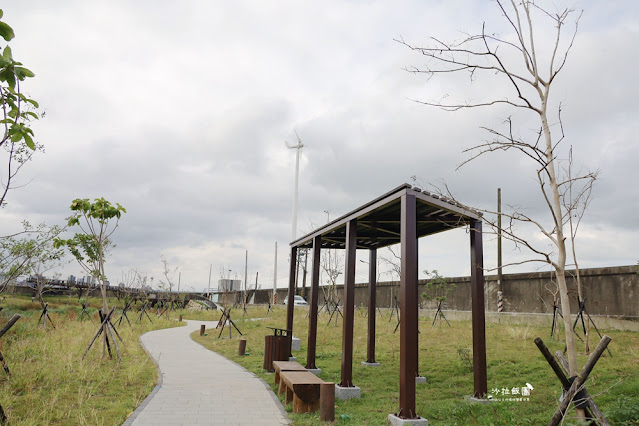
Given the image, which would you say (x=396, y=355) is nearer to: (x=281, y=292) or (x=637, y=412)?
(x=637, y=412)

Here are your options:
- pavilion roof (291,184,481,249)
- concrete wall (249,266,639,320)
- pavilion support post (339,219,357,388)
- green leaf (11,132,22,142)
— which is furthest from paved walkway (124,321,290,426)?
concrete wall (249,266,639,320)

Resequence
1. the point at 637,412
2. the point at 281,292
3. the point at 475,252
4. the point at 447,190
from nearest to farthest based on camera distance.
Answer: the point at 637,412
the point at 447,190
the point at 475,252
the point at 281,292

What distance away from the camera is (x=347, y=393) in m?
7.88

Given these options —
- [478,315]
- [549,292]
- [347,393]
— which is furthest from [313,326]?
[549,292]

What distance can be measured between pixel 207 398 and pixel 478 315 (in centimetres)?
487

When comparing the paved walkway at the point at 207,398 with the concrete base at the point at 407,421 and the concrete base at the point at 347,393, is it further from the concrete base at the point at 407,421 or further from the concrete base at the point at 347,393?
the concrete base at the point at 407,421

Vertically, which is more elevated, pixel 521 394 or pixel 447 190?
pixel 447 190

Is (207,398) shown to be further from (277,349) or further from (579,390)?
(579,390)

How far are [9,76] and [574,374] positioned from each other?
5.33 m

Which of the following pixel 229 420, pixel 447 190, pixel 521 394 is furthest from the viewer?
pixel 521 394

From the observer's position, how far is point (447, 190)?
5.45 m

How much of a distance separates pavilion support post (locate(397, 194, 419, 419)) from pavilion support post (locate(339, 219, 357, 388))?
1633 millimetres

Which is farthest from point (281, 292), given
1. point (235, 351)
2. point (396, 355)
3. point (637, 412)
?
point (637, 412)

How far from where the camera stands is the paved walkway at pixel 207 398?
6.23 meters
